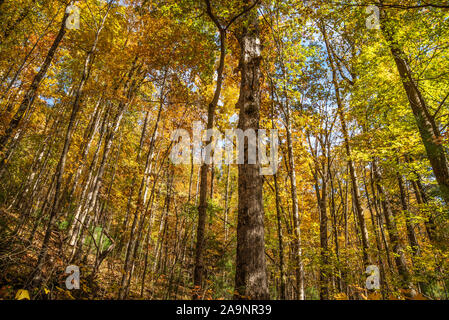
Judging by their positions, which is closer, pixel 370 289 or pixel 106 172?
pixel 370 289

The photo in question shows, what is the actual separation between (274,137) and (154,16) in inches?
267

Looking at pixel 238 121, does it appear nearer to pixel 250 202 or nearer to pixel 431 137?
pixel 250 202

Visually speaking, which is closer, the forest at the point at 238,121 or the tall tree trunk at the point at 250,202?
the tall tree trunk at the point at 250,202

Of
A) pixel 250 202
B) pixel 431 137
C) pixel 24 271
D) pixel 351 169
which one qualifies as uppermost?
pixel 351 169

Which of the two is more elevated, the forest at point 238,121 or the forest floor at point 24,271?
the forest at point 238,121

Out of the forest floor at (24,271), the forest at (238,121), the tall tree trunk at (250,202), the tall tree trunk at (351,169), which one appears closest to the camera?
the forest floor at (24,271)

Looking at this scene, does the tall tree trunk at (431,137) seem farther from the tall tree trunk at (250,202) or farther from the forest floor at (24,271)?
the forest floor at (24,271)

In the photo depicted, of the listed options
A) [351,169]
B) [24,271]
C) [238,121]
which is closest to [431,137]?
[351,169]

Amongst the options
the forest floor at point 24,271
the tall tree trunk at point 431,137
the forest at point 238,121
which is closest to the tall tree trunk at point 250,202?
the forest at point 238,121

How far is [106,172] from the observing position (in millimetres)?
12406

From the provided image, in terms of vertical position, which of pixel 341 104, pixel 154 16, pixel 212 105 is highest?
pixel 154 16
